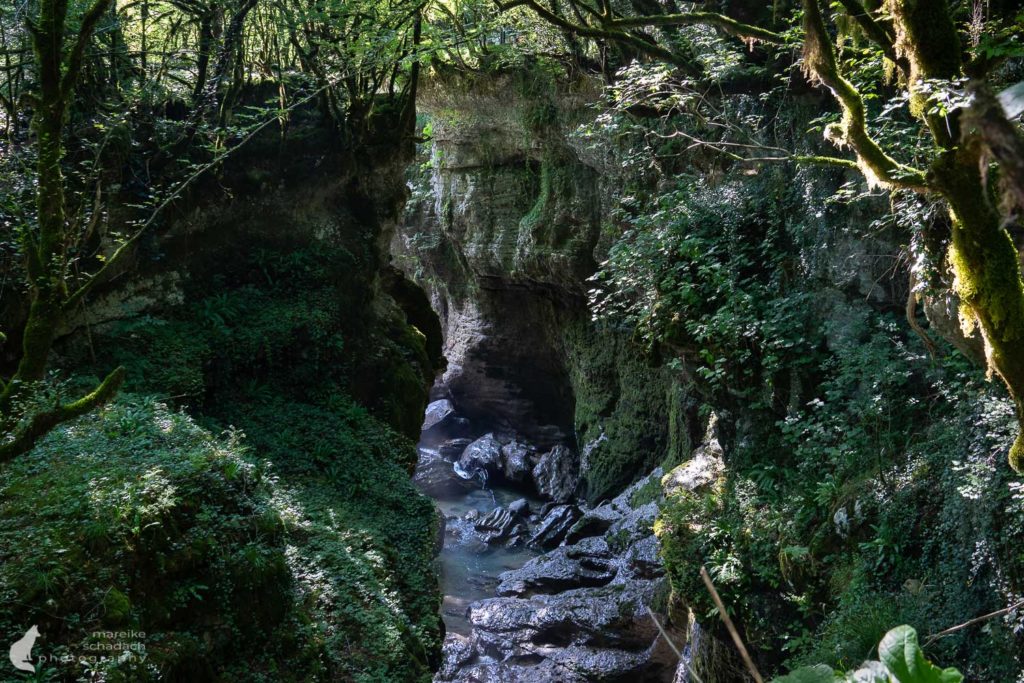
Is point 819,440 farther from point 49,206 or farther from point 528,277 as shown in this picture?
point 528,277

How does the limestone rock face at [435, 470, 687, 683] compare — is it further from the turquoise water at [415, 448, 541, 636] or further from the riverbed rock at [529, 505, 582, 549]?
the riverbed rock at [529, 505, 582, 549]

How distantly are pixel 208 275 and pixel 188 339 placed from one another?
1362mm

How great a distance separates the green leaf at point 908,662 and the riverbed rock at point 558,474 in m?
17.2

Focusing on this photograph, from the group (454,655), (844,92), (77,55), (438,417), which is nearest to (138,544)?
(77,55)

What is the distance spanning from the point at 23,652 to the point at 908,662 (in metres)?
4.62

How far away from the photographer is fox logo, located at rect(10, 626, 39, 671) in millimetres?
4176

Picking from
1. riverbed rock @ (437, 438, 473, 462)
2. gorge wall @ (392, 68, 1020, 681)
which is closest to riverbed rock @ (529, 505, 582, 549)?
gorge wall @ (392, 68, 1020, 681)

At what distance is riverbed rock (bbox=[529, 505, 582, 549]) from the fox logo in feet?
41.0

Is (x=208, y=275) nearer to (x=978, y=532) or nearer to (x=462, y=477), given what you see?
(x=978, y=532)

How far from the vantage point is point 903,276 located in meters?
7.91

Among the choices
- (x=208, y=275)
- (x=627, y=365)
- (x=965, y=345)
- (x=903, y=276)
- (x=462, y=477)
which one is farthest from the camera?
(x=462, y=477)

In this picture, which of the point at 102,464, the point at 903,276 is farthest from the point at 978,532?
the point at 102,464

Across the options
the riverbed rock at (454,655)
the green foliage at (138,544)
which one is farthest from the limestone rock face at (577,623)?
the green foliage at (138,544)

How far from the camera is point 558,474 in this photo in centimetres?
1947
